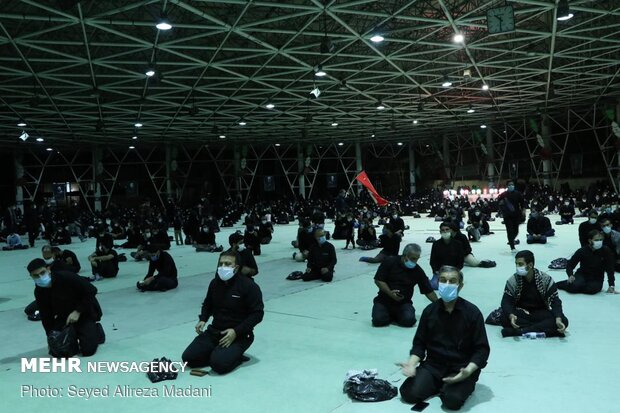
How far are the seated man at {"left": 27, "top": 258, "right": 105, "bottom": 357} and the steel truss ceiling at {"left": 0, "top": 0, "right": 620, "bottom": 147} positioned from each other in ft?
18.5

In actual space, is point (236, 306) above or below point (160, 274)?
above

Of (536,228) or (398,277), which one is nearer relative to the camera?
(398,277)

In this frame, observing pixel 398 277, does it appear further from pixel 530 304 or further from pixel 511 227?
pixel 511 227

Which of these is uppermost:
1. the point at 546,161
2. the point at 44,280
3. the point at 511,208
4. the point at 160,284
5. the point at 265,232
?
the point at 546,161

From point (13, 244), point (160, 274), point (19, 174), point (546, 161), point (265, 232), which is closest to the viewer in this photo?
point (160, 274)

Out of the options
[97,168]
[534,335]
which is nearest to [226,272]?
[534,335]

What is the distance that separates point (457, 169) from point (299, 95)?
25134 mm

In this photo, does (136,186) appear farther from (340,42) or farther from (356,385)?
(356,385)

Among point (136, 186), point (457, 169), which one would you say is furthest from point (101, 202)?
point (457, 169)

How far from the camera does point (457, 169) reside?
49.0m

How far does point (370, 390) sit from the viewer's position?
4707 millimetres

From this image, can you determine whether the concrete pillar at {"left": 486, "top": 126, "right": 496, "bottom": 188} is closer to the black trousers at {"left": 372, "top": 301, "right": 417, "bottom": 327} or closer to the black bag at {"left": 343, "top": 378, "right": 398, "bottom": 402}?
the black trousers at {"left": 372, "top": 301, "right": 417, "bottom": 327}

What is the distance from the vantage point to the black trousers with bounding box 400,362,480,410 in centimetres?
436

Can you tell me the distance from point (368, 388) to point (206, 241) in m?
14.7
